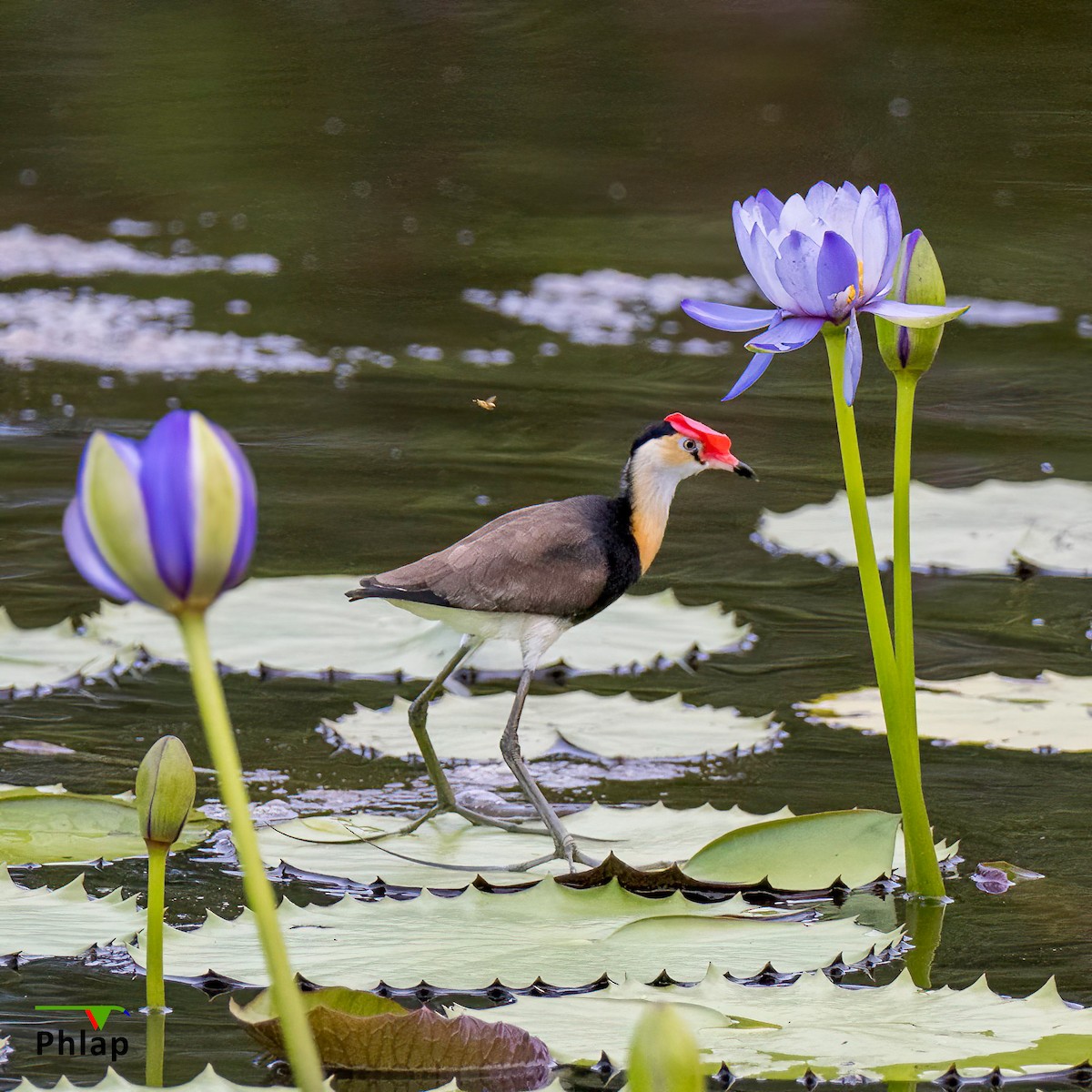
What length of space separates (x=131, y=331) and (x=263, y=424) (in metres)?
1.20

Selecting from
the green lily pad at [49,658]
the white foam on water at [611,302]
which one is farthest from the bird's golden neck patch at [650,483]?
the white foam on water at [611,302]

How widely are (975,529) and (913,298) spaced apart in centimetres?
212

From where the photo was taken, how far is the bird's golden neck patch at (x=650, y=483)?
7.72 ft

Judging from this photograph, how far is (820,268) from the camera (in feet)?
5.48

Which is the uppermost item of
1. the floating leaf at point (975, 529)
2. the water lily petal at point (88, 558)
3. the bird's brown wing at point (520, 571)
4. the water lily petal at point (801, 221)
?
the floating leaf at point (975, 529)

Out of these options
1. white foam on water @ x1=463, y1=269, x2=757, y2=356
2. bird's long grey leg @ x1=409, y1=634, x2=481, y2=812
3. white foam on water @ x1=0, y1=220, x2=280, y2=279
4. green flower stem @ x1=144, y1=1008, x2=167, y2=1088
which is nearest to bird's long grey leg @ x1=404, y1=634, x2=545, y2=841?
bird's long grey leg @ x1=409, y1=634, x2=481, y2=812

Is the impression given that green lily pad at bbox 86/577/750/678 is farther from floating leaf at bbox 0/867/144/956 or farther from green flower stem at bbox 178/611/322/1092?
green flower stem at bbox 178/611/322/1092

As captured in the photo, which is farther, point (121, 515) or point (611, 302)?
point (611, 302)

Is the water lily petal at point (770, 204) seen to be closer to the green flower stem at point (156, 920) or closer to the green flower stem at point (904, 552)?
the green flower stem at point (904, 552)

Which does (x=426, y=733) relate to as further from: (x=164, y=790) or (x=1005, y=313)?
(x=1005, y=313)

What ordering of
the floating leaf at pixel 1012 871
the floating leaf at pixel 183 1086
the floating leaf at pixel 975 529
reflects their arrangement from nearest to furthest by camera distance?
the floating leaf at pixel 183 1086
the floating leaf at pixel 1012 871
the floating leaf at pixel 975 529

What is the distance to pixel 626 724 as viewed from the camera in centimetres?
266

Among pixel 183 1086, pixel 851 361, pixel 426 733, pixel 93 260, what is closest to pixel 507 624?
pixel 426 733

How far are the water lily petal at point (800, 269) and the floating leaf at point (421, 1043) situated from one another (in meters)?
0.75
